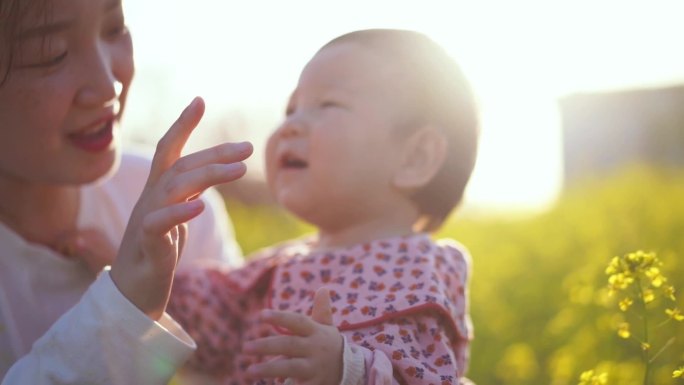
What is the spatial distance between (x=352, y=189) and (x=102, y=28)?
30.5 inches

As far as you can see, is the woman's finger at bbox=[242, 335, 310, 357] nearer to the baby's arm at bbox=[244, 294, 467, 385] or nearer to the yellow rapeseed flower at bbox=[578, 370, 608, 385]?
the baby's arm at bbox=[244, 294, 467, 385]

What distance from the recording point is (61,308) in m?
2.53

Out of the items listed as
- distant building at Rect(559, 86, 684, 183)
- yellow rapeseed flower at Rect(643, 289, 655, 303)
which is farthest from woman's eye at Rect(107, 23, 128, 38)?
distant building at Rect(559, 86, 684, 183)

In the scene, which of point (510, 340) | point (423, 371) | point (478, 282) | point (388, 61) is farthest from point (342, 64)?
point (478, 282)

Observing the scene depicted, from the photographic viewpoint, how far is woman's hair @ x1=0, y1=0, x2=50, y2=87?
2.00 m

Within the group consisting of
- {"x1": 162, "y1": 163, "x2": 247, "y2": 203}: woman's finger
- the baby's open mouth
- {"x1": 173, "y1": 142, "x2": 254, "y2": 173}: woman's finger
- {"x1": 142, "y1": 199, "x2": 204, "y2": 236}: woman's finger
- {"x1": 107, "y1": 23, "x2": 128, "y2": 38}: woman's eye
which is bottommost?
the baby's open mouth

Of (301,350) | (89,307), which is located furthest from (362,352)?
(89,307)

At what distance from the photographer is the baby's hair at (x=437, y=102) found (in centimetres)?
230

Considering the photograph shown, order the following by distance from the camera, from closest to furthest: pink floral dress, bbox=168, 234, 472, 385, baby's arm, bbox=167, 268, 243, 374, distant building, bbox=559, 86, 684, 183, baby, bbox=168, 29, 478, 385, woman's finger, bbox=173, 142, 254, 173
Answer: woman's finger, bbox=173, 142, 254, 173
pink floral dress, bbox=168, 234, 472, 385
baby, bbox=168, 29, 478, 385
baby's arm, bbox=167, 268, 243, 374
distant building, bbox=559, 86, 684, 183

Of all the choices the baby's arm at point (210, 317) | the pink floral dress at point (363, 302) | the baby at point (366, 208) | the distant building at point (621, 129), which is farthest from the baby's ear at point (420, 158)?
the distant building at point (621, 129)

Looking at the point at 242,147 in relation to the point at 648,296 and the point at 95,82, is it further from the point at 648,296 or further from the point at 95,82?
the point at 648,296

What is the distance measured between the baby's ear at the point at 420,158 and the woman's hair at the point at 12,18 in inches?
38.4

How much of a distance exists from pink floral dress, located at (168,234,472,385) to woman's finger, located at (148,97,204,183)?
54 centimetres

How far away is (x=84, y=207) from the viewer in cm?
275
